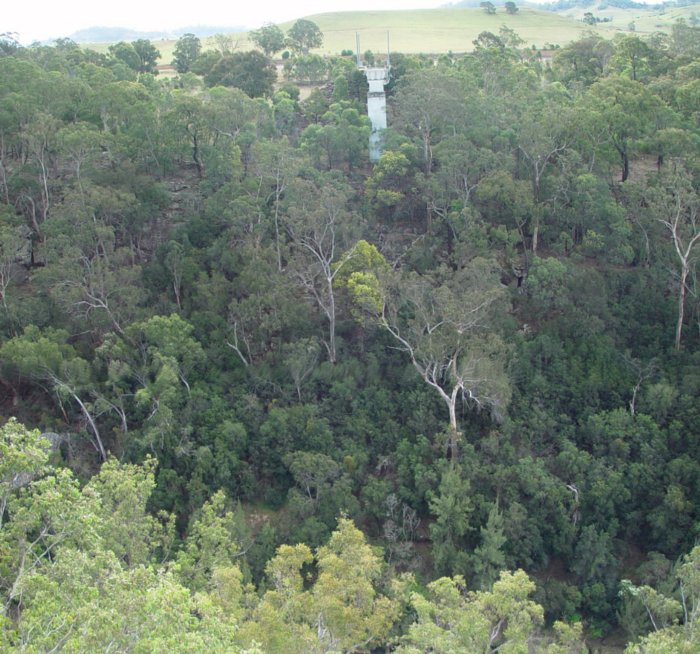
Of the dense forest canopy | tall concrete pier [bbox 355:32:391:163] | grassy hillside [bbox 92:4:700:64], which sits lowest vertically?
the dense forest canopy

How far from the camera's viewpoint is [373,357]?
2514cm

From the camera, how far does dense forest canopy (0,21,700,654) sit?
1664 centimetres

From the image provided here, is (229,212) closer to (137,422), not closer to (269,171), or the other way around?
(269,171)

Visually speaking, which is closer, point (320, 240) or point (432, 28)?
point (320, 240)

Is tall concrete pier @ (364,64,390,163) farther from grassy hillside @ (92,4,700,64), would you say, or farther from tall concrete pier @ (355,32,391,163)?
grassy hillside @ (92,4,700,64)

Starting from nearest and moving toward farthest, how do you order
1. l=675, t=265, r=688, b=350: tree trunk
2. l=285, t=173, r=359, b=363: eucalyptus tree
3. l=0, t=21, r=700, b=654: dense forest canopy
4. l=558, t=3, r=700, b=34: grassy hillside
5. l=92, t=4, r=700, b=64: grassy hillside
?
1. l=0, t=21, r=700, b=654: dense forest canopy
2. l=675, t=265, r=688, b=350: tree trunk
3. l=285, t=173, r=359, b=363: eucalyptus tree
4. l=92, t=4, r=700, b=64: grassy hillside
5. l=558, t=3, r=700, b=34: grassy hillside

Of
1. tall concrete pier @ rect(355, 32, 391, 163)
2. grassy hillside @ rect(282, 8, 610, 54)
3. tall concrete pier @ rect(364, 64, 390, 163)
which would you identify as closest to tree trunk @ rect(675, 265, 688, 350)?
tall concrete pier @ rect(355, 32, 391, 163)

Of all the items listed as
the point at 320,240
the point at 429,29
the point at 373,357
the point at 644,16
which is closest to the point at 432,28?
the point at 429,29

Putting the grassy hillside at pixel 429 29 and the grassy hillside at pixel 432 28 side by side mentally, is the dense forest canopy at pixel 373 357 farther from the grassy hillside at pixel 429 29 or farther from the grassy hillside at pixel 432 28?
the grassy hillside at pixel 432 28

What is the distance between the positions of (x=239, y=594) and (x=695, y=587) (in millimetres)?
9405

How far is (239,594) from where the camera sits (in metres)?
15.0

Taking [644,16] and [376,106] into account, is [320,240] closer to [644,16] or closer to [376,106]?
[376,106]

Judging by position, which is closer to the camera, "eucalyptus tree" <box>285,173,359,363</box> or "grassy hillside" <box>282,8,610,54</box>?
"eucalyptus tree" <box>285,173,359,363</box>

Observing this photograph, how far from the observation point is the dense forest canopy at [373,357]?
16.6 meters
